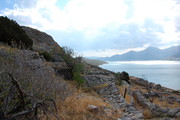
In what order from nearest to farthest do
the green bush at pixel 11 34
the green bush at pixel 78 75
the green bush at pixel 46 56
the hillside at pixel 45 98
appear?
the hillside at pixel 45 98 → the green bush at pixel 78 75 → the green bush at pixel 11 34 → the green bush at pixel 46 56

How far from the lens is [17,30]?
1741 cm

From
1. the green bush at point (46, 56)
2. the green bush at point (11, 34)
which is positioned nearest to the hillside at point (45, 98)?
the green bush at point (11, 34)

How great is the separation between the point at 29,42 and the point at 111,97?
11.7 meters

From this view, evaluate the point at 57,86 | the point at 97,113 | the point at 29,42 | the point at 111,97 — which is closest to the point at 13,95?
the point at 57,86

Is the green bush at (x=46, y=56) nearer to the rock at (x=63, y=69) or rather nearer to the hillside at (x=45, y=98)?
the rock at (x=63, y=69)

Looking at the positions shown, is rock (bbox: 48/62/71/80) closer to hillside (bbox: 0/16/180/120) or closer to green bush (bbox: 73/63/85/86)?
hillside (bbox: 0/16/180/120)

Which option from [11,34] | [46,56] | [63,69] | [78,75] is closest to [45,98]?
[78,75]

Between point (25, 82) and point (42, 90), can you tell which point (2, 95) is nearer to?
point (25, 82)

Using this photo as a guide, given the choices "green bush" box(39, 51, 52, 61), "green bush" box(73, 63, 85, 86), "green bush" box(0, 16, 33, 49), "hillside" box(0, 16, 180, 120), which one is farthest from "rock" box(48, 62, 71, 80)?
"green bush" box(0, 16, 33, 49)

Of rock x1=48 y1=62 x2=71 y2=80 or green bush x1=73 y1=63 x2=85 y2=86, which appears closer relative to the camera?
green bush x1=73 y1=63 x2=85 y2=86

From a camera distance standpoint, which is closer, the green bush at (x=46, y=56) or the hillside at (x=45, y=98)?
the hillside at (x=45, y=98)

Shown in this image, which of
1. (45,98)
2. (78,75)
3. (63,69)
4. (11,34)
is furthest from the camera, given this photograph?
(63,69)

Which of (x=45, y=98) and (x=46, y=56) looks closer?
(x=45, y=98)

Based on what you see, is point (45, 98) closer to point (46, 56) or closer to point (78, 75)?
point (78, 75)
